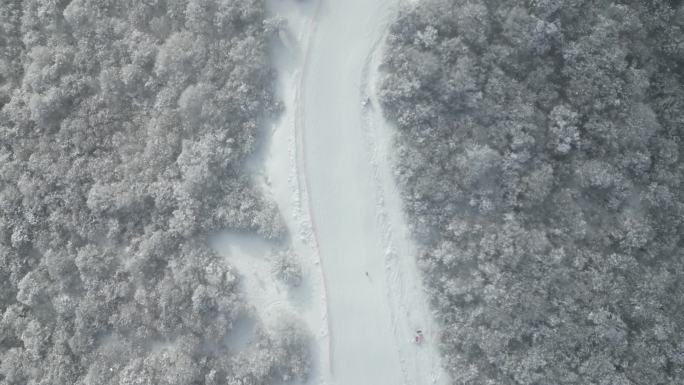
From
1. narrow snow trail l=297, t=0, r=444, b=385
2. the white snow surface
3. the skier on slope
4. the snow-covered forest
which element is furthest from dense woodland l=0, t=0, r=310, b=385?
the skier on slope

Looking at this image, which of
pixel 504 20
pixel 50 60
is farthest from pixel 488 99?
pixel 50 60

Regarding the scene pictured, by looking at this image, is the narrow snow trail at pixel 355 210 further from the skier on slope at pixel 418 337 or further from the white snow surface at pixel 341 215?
the skier on slope at pixel 418 337

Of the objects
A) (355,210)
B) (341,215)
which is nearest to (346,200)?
(355,210)

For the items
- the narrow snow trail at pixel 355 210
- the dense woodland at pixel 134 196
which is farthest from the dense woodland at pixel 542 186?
the dense woodland at pixel 134 196

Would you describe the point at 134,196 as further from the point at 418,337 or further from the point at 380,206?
the point at 418,337

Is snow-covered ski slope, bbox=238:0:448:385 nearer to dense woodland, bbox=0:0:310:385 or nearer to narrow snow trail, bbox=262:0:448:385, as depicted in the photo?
narrow snow trail, bbox=262:0:448:385

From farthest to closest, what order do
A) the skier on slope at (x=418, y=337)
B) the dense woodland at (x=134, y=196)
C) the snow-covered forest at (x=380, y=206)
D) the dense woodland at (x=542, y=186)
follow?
the dense woodland at (x=134, y=196), the skier on slope at (x=418, y=337), the snow-covered forest at (x=380, y=206), the dense woodland at (x=542, y=186)

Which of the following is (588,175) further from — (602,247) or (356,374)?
(356,374)
